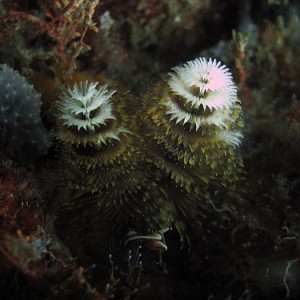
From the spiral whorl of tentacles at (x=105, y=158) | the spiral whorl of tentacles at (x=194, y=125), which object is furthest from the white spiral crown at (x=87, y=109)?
the spiral whorl of tentacles at (x=194, y=125)

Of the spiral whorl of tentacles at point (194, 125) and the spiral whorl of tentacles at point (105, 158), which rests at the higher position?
the spiral whorl of tentacles at point (194, 125)

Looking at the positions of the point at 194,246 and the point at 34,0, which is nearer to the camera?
the point at 194,246

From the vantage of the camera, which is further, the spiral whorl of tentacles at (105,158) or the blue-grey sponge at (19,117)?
the blue-grey sponge at (19,117)

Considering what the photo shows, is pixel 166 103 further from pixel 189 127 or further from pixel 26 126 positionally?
pixel 26 126

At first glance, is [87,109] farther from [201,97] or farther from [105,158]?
[201,97]

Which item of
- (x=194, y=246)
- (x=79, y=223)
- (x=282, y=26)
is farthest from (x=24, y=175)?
(x=282, y=26)

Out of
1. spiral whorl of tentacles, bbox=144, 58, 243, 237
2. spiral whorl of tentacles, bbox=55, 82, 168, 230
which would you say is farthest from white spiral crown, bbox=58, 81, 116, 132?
spiral whorl of tentacles, bbox=144, 58, 243, 237

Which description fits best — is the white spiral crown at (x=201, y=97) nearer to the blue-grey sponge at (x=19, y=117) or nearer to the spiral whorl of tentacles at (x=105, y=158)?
the spiral whorl of tentacles at (x=105, y=158)

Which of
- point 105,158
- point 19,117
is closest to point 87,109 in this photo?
point 105,158
